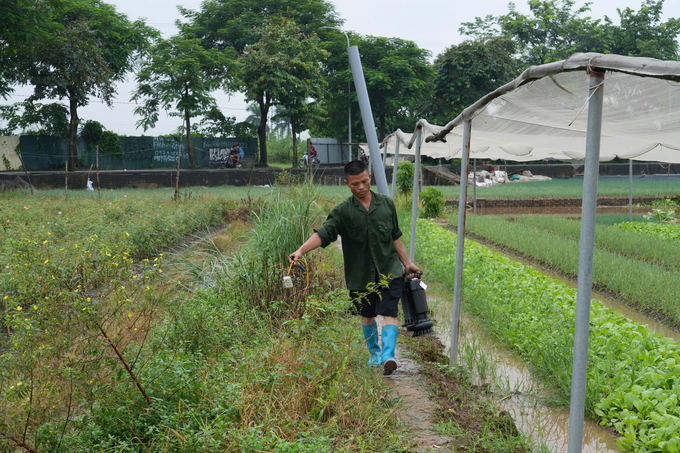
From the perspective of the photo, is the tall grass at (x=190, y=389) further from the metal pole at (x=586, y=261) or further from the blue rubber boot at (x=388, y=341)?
the metal pole at (x=586, y=261)

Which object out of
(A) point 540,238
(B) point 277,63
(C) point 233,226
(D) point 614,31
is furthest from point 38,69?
(D) point 614,31

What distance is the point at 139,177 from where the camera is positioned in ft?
87.4

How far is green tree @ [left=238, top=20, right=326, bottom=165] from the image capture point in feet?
93.2

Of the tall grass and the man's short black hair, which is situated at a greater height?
the man's short black hair

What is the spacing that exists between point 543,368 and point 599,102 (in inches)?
91.8

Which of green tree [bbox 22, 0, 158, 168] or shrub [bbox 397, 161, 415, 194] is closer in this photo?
shrub [bbox 397, 161, 415, 194]

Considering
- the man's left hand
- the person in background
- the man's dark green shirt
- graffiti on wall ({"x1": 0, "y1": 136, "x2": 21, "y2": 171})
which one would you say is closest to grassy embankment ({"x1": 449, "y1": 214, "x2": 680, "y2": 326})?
the man's left hand

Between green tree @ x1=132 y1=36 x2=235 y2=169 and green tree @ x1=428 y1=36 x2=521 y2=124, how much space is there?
1239 centimetres

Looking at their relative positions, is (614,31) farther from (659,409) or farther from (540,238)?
(659,409)

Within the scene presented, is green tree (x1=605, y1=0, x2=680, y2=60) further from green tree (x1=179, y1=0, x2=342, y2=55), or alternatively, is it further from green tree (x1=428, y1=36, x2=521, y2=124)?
green tree (x1=179, y1=0, x2=342, y2=55)

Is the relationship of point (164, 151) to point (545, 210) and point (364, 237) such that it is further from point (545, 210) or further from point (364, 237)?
point (364, 237)

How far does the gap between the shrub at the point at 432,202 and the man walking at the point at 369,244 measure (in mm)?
13343

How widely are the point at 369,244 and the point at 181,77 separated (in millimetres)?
26118

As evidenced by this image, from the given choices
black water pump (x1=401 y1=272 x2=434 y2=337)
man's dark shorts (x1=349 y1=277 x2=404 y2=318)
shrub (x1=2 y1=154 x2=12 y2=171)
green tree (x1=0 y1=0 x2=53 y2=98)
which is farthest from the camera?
shrub (x1=2 y1=154 x2=12 y2=171)
